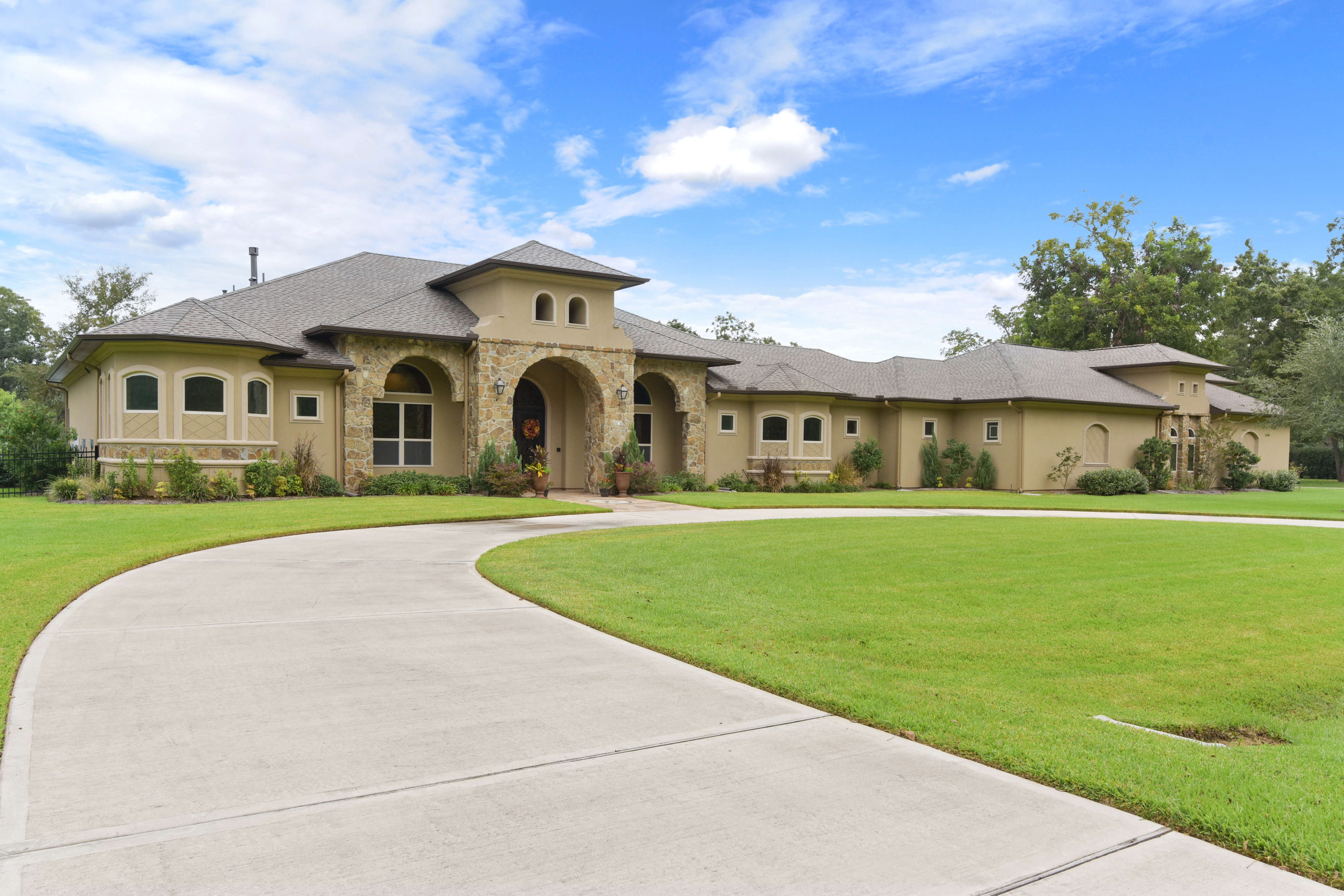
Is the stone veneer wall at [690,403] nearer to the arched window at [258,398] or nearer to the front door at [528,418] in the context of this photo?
the front door at [528,418]

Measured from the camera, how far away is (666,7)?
17.6 m

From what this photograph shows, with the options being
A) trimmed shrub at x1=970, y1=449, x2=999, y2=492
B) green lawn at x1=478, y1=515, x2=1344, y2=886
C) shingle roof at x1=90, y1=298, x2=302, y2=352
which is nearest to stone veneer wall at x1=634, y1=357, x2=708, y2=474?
trimmed shrub at x1=970, y1=449, x2=999, y2=492

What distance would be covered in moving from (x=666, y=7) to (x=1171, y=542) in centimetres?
1469

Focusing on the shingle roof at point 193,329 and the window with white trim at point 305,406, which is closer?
the shingle roof at point 193,329

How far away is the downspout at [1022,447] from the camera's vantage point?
27.7 meters

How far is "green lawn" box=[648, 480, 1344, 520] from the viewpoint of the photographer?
65.6 feet

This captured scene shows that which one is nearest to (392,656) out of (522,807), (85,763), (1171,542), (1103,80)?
(85,763)

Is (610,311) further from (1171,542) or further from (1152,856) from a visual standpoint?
(1152,856)

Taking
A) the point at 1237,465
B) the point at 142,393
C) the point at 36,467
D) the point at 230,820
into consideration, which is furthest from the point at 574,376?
the point at 1237,465

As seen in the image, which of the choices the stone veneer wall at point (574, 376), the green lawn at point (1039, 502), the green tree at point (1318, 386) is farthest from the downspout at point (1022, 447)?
the stone veneer wall at point (574, 376)

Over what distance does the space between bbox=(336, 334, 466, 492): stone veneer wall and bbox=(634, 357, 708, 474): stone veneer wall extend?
7.38 meters

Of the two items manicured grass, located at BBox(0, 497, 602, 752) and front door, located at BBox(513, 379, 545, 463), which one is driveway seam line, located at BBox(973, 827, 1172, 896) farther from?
front door, located at BBox(513, 379, 545, 463)

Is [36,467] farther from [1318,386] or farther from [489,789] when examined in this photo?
[1318,386]

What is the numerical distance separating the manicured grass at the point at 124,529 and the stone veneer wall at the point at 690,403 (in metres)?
7.29
